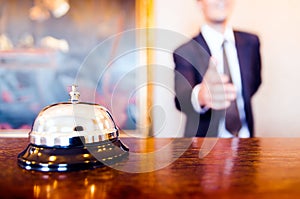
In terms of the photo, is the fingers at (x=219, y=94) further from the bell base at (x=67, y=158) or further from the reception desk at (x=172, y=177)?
the bell base at (x=67, y=158)

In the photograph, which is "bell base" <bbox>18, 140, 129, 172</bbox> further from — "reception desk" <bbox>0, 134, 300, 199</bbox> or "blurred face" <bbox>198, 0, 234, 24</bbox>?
"blurred face" <bbox>198, 0, 234, 24</bbox>

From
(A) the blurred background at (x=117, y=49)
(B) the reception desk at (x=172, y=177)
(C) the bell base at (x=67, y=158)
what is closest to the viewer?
(B) the reception desk at (x=172, y=177)

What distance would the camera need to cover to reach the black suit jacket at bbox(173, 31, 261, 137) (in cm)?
154

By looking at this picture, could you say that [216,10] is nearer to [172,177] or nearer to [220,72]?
[220,72]

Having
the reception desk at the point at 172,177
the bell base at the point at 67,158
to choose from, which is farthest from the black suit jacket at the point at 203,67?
the bell base at the point at 67,158

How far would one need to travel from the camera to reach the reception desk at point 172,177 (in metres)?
0.47

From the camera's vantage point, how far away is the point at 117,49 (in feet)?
4.97

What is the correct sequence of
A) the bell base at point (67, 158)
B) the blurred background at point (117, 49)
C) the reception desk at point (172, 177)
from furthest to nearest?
the blurred background at point (117, 49), the bell base at point (67, 158), the reception desk at point (172, 177)

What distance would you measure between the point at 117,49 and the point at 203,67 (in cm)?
39

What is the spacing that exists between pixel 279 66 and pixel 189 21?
18.0 inches

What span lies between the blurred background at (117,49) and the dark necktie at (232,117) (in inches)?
3.4

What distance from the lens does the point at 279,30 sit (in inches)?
61.2

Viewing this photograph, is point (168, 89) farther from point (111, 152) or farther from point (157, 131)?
point (111, 152)

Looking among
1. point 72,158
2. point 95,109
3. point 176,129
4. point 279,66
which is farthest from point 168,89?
point 72,158
